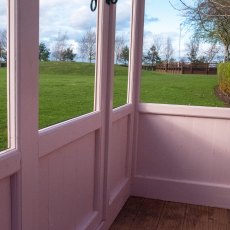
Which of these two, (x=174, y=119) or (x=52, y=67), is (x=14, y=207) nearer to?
(x=52, y=67)

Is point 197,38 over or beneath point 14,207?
over

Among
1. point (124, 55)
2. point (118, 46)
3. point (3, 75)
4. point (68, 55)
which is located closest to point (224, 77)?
point (124, 55)

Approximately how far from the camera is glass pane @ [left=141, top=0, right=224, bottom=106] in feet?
10.0

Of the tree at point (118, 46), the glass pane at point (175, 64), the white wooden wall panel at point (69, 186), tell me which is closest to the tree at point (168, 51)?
the glass pane at point (175, 64)

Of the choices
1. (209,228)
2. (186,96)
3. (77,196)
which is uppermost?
(186,96)

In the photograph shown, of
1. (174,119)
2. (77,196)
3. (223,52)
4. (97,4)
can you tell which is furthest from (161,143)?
(97,4)

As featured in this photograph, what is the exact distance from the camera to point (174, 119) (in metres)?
3.14

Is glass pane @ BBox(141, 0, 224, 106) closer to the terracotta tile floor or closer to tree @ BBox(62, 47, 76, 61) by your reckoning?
the terracotta tile floor

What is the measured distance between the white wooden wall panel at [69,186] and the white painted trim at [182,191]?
3.13 feet

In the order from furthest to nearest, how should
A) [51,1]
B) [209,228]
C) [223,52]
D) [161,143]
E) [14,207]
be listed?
[161,143], [223,52], [209,228], [51,1], [14,207]

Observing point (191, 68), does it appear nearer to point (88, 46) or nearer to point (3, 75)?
point (88, 46)

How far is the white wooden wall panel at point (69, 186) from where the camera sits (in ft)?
5.46

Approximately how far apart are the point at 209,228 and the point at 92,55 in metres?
1.60

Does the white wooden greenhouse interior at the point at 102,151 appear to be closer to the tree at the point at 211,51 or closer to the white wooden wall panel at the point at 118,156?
the white wooden wall panel at the point at 118,156
